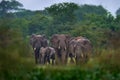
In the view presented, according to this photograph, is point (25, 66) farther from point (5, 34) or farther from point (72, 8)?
point (72, 8)

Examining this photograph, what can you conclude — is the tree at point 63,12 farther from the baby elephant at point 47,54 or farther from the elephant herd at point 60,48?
the baby elephant at point 47,54

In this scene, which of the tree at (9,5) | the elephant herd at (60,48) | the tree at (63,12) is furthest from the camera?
the tree at (9,5)

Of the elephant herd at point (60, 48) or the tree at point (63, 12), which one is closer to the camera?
the elephant herd at point (60, 48)

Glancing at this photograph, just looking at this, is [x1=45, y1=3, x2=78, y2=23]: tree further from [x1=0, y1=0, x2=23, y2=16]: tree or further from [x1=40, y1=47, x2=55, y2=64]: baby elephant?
[x1=40, y1=47, x2=55, y2=64]: baby elephant

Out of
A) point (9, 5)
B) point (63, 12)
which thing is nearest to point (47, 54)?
point (63, 12)

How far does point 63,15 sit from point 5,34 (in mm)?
39441

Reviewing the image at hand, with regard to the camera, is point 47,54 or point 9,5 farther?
point 9,5

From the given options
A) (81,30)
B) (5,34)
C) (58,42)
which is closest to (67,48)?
(58,42)

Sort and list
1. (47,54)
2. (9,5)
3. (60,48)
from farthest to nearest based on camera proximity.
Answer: (9,5) < (60,48) < (47,54)

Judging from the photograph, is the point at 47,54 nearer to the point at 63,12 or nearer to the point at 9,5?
the point at 63,12

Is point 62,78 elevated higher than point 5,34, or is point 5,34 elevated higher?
point 5,34

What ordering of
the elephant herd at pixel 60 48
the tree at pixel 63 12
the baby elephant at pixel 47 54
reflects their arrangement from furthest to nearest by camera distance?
the tree at pixel 63 12
the baby elephant at pixel 47 54
the elephant herd at pixel 60 48

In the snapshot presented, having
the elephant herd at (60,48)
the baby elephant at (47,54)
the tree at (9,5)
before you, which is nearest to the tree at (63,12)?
the tree at (9,5)

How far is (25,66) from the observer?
9.35 m
